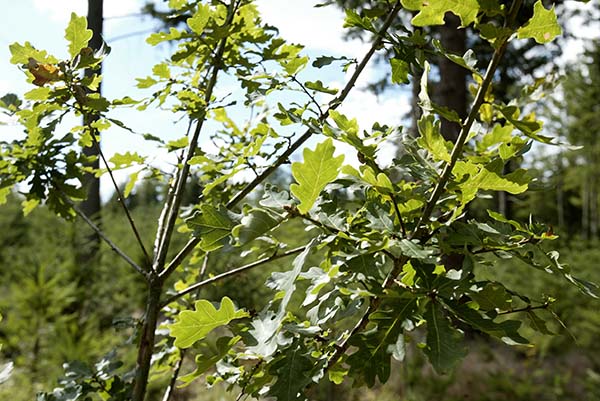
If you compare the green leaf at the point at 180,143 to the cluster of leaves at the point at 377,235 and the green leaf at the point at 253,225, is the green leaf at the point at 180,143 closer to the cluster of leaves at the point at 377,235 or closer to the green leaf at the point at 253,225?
the cluster of leaves at the point at 377,235

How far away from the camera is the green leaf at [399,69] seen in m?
1.09

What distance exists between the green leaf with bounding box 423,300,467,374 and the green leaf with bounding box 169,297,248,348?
1.01 feet

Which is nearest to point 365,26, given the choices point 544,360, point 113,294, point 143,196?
point 113,294

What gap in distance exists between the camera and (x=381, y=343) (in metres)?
0.87

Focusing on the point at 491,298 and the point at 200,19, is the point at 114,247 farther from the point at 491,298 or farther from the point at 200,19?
the point at 491,298

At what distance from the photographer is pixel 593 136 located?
1661 centimetres

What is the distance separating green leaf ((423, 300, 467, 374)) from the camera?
30.3 inches

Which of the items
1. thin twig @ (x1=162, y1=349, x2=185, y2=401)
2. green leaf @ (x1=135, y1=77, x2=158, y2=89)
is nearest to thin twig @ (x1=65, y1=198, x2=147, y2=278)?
thin twig @ (x1=162, y1=349, x2=185, y2=401)

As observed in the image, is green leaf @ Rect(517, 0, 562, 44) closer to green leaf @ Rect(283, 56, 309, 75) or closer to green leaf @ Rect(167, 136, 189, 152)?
green leaf @ Rect(283, 56, 309, 75)

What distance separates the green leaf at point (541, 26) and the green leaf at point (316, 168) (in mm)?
323

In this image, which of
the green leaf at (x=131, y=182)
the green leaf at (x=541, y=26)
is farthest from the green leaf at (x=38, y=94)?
the green leaf at (x=541, y=26)

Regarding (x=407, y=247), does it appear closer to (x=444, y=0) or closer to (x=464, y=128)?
(x=464, y=128)

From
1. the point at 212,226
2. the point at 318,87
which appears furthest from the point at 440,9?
the point at 212,226

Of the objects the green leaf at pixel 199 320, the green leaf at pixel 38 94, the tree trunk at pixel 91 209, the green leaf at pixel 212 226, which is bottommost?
the green leaf at pixel 199 320
